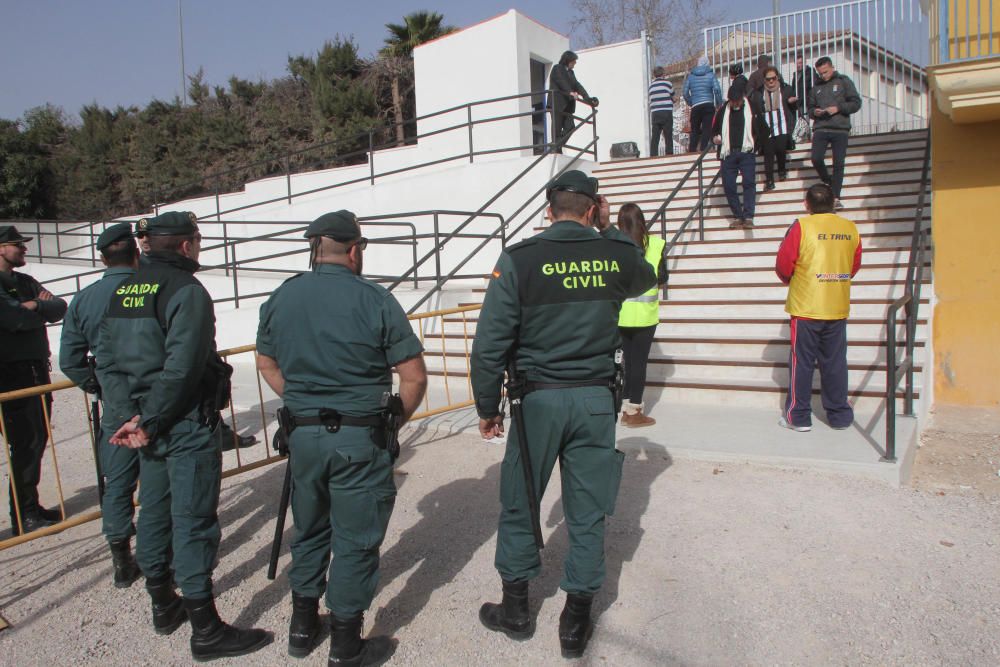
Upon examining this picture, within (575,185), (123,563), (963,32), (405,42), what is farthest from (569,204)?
(405,42)

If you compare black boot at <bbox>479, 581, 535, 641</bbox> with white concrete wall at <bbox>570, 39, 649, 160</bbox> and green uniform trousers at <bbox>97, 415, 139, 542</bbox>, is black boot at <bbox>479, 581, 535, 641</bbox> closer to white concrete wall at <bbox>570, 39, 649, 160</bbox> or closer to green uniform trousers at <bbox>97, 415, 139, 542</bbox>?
green uniform trousers at <bbox>97, 415, 139, 542</bbox>

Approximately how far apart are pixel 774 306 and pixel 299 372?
18.8 ft

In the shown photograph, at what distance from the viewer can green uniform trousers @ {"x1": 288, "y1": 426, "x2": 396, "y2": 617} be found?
2.64m

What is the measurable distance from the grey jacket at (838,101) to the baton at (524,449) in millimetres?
7408

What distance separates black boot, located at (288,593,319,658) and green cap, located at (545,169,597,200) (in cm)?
189

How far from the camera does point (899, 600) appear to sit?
310 cm

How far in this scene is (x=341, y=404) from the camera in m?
2.66

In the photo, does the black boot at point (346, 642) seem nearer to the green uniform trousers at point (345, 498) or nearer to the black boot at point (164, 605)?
the green uniform trousers at point (345, 498)

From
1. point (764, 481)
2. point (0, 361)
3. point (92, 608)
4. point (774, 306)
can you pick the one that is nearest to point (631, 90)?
point (774, 306)

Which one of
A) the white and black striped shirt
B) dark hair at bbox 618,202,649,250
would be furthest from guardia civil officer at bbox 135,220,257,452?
the white and black striped shirt

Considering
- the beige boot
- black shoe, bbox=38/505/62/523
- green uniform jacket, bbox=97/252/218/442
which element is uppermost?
green uniform jacket, bbox=97/252/218/442

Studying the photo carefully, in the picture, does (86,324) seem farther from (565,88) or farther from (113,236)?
(565,88)

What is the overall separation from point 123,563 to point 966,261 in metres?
7.04

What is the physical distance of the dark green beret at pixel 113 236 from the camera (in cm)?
339
